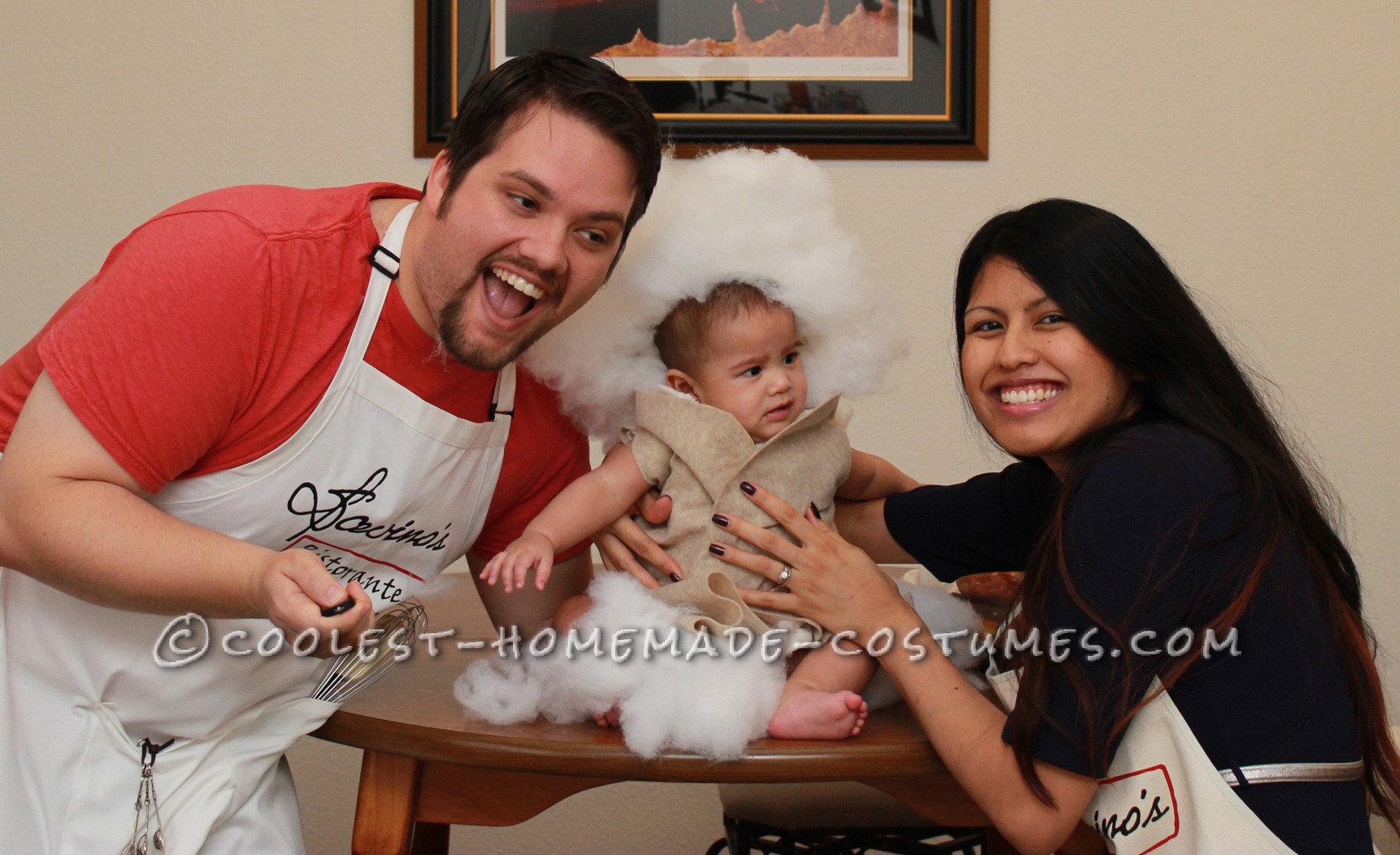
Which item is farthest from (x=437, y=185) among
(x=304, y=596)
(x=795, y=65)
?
(x=795, y=65)

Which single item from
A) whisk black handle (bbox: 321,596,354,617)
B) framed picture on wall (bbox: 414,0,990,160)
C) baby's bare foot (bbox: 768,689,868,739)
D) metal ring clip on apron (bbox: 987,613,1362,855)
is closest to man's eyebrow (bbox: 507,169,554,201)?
whisk black handle (bbox: 321,596,354,617)

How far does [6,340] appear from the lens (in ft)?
8.66

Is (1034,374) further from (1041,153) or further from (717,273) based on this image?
(1041,153)

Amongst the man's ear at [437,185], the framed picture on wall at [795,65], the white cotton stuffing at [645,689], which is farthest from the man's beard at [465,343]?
the framed picture on wall at [795,65]

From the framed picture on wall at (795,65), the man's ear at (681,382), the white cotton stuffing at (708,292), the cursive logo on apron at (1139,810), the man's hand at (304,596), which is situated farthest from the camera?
the framed picture on wall at (795,65)

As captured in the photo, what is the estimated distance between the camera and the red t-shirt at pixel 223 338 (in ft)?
3.84

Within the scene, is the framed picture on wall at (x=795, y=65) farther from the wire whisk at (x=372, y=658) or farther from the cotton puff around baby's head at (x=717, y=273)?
the wire whisk at (x=372, y=658)

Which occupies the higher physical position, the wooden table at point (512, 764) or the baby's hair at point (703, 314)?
the baby's hair at point (703, 314)

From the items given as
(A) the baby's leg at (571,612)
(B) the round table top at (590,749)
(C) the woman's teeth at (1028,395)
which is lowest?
(B) the round table top at (590,749)

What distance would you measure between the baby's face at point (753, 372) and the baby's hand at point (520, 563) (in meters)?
0.31

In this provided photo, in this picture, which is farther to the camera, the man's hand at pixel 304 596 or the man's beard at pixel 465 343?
the man's beard at pixel 465 343

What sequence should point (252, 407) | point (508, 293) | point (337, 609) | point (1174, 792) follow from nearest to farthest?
point (337, 609)
point (1174, 792)
point (252, 407)
point (508, 293)

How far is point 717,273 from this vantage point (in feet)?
4.95

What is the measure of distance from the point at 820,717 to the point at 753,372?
1.73ft
